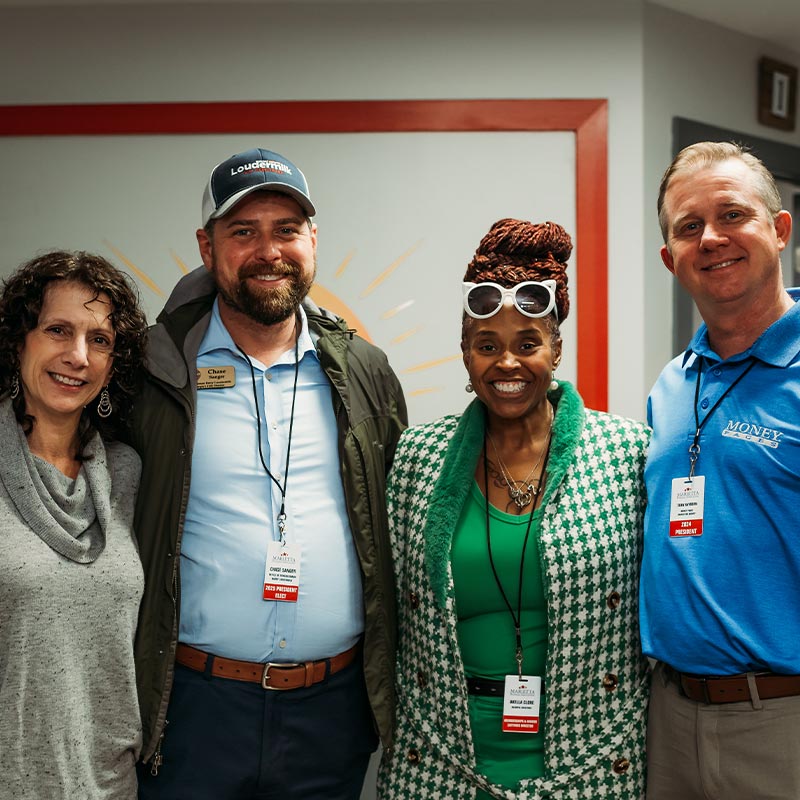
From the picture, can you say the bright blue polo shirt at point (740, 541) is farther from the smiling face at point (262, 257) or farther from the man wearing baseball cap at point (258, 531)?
the smiling face at point (262, 257)

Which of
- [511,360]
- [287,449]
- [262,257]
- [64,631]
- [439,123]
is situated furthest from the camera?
[439,123]

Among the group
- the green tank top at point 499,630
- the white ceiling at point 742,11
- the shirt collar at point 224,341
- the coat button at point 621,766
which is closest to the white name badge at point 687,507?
the green tank top at point 499,630

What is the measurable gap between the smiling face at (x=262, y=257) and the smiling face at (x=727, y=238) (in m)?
0.94

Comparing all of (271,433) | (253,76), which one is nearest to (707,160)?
(271,433)

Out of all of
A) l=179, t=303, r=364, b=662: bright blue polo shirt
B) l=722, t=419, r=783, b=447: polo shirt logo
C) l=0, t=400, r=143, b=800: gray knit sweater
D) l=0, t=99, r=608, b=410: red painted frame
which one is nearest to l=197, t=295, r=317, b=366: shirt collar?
l=179, t=303, r=364, b=662: bright blue polo shirt

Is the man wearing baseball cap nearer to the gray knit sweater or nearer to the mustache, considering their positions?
the mustache

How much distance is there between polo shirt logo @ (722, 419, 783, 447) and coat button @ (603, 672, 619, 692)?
0.58m

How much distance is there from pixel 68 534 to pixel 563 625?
104 centimetres

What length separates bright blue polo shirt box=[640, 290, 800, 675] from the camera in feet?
6.01

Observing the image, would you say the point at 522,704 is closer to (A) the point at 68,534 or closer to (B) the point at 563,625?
(B) the point at 563,625

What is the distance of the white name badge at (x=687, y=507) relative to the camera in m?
1.90

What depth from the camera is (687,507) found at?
192 cm

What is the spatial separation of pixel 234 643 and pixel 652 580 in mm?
940

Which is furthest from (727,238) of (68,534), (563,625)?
(68,534)
